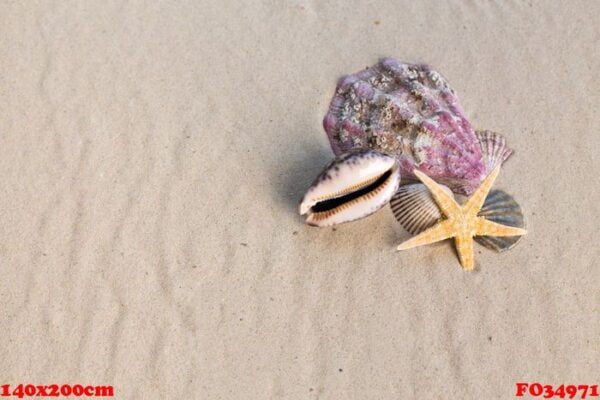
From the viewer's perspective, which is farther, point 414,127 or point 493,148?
point 493,148

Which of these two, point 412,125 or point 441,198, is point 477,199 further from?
point 412,125

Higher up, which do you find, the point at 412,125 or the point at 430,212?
the point at 412,125

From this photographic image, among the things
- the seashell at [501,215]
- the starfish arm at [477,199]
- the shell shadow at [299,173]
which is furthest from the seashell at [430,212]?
the shell shadow at [299,173]

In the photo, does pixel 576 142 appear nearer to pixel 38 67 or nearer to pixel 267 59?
pixel 267 59

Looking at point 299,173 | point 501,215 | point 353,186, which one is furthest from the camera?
point 299,173

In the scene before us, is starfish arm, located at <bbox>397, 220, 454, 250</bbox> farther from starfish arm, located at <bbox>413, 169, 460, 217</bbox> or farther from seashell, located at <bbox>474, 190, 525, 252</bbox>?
seashell, located at <bbox>474, 190, 525, 252</bbox>

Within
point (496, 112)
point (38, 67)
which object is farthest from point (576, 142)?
point (38, 67)

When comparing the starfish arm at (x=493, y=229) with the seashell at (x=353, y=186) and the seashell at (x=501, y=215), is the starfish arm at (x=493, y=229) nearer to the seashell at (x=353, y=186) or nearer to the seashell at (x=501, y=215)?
the seashell at (x=501, y=215)

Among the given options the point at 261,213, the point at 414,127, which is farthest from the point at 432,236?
the point at 261,213
